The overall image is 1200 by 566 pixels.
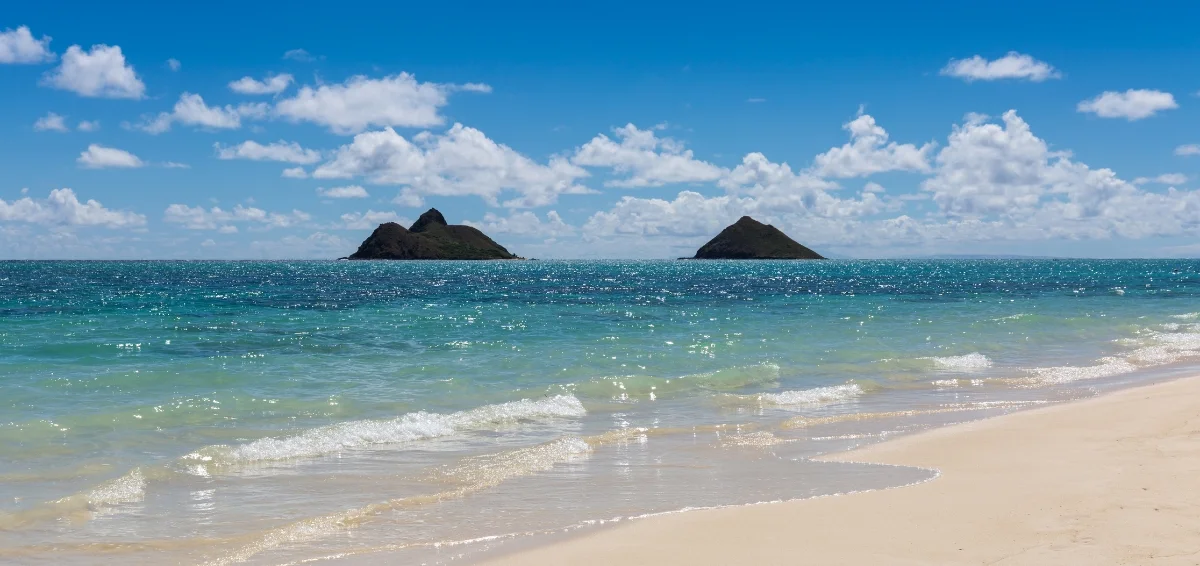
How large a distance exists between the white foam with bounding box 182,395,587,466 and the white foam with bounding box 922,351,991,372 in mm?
11414

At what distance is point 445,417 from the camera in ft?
46.2

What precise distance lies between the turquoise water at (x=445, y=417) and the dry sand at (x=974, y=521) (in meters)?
0.68

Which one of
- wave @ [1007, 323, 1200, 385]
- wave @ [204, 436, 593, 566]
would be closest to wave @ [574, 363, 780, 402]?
wave @ [204, 436, 593, 566]

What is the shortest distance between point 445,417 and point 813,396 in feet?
25.0

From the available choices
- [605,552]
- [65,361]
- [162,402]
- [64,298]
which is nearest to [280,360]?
[65,361]

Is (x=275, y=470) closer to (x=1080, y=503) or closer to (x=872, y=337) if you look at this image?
(x=1080, y=503)

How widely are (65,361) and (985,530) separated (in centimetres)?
2160

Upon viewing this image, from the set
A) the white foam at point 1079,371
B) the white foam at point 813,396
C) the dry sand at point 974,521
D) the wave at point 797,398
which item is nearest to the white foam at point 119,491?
the dry sand at point 974,521

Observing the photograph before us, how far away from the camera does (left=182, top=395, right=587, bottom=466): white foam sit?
11.4 m

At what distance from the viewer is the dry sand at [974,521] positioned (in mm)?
7016

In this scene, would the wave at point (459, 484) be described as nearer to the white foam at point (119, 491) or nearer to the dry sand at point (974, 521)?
the dry sand at point (974, 521)

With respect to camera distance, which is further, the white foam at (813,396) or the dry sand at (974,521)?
the white foam at (813,396)

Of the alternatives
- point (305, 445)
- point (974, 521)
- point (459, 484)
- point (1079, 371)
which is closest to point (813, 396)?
point (1079, 371)

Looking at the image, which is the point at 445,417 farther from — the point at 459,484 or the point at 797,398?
the point at 797,398
